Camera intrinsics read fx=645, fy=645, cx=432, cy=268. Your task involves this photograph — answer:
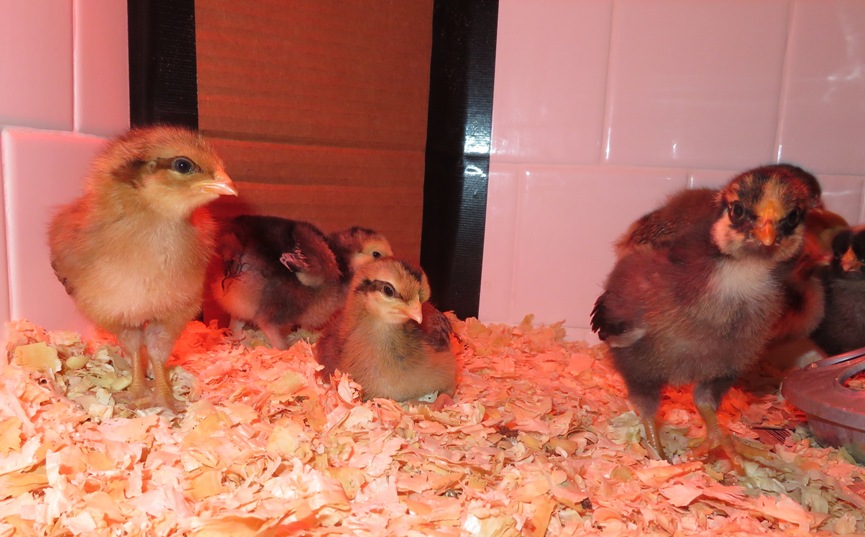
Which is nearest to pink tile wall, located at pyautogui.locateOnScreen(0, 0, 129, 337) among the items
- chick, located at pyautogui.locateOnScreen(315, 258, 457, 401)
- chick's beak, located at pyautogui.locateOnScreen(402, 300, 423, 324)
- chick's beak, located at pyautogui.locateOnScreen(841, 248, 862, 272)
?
chick, located at pyautogui.locateOnScreen(315, 258, 457, 401)

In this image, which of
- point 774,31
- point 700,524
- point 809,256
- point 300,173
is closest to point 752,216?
point 700,524

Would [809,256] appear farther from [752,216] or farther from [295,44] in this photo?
[295,44]

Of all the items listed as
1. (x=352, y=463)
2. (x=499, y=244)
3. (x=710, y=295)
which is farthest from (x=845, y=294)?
(x=352, y=463)

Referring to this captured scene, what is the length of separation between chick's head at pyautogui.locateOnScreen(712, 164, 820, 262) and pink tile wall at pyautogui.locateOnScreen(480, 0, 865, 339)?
1.06 m

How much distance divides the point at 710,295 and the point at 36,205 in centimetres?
183

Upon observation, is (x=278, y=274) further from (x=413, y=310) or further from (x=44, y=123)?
(x=44, y=123)

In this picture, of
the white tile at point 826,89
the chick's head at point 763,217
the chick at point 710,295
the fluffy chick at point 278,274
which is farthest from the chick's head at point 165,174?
the white tile at point 826,89

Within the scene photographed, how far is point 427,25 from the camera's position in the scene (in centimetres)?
279

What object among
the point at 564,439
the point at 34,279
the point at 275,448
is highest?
the point at 34,279

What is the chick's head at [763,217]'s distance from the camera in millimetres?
1556

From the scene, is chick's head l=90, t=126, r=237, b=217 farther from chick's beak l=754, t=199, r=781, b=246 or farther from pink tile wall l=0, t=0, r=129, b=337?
chick's beak l=754, t=199, r=781, b=246

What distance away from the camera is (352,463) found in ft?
4.82

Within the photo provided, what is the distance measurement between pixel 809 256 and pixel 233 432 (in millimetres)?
2047

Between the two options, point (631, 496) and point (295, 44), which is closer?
point (631, 496)
